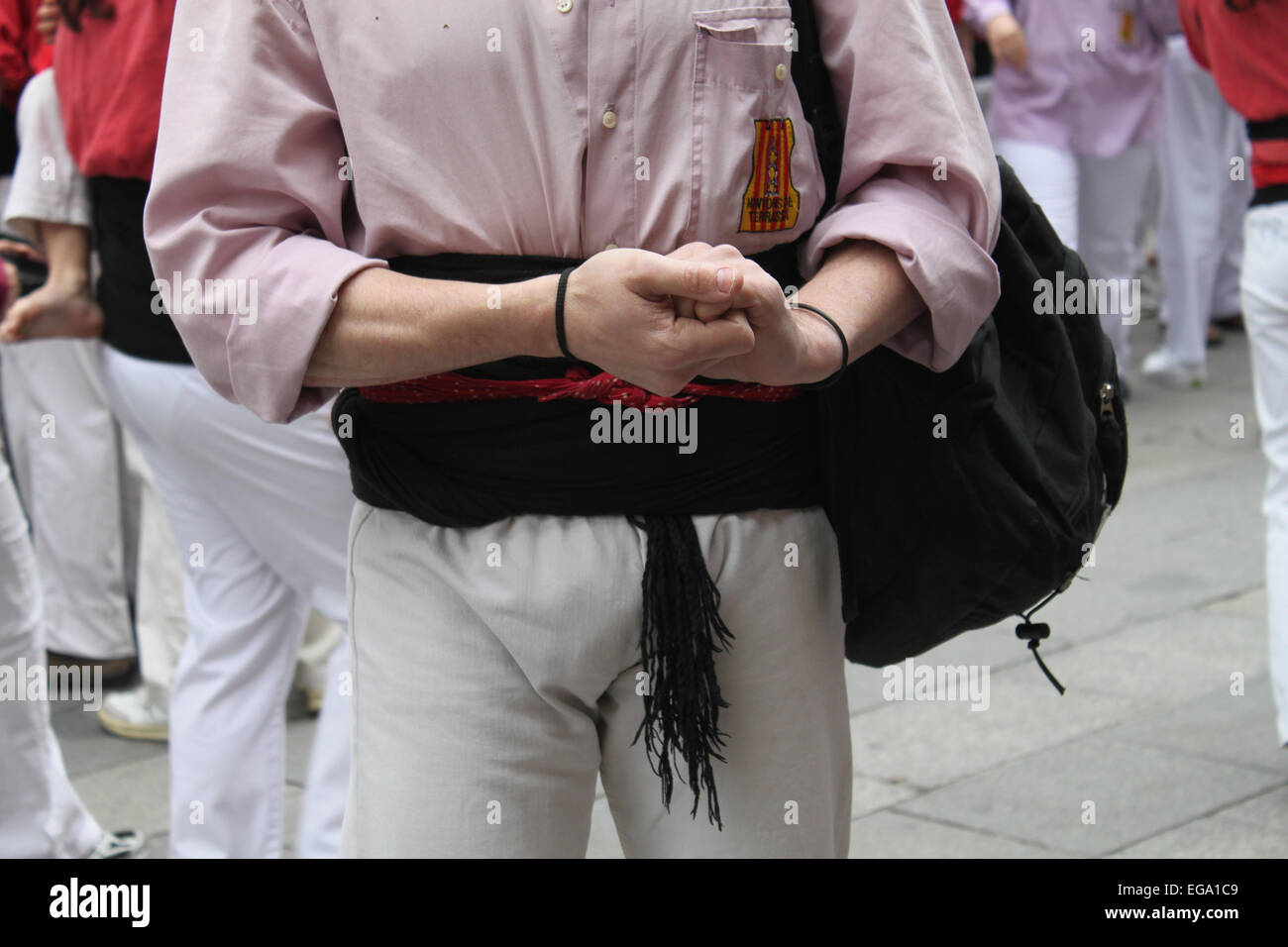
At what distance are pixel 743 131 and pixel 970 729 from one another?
274cm

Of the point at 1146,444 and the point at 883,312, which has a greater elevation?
the point at 883,312

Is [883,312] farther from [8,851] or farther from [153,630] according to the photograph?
[153,630]

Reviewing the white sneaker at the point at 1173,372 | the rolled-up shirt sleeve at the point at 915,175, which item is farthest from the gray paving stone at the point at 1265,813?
the white sneaker at the point at 1173,372

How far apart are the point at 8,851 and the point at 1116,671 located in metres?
2.82

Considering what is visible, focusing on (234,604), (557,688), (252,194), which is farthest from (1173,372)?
(252,194)

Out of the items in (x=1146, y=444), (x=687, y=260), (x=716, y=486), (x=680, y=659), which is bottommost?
(x=1146, y=444)

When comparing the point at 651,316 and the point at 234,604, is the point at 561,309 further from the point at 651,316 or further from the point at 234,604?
the point at 234,604

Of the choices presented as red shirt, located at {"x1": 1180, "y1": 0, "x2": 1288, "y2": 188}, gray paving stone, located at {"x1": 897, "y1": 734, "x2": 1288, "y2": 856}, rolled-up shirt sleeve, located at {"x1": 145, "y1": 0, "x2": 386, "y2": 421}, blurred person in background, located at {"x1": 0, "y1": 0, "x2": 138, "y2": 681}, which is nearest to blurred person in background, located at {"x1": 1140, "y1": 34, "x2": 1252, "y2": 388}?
red shirt, located at {"x1": 1180, "y1": 0, "x2": 1288, "y2": 188}

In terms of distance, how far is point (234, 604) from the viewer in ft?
10.6

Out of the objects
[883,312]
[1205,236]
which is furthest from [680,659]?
[1205,236]

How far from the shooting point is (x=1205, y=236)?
25.9 ft

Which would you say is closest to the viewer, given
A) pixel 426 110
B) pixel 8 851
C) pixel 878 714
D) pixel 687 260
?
pixel 687 260

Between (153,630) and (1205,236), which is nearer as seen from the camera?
(153,630)

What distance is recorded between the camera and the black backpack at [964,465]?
181 centimetres
